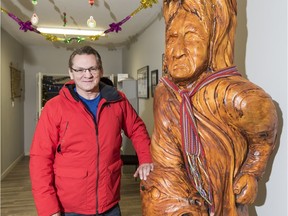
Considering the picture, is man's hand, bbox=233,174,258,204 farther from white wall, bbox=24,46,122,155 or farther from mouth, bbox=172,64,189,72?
white wall, bbox=24,46,122,155

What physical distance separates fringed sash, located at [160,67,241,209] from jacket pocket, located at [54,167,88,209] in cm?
59

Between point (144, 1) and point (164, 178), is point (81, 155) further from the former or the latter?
point (144, 1)

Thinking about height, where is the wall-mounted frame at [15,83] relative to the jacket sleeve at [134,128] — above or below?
above

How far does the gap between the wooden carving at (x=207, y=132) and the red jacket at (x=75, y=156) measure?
0.47m

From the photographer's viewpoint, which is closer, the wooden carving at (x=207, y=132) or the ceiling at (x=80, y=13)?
the wooden carving at (x=207, y=132)

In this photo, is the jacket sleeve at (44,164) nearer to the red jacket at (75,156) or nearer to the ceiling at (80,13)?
the red jacket at (75,156)

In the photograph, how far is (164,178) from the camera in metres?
0.83

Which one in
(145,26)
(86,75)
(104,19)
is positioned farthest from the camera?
(145,26)

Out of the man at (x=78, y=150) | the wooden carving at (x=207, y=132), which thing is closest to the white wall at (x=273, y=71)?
the wooden carving at (x=207, y=132)

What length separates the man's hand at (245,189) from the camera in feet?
2.64

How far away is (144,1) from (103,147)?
5.91ft

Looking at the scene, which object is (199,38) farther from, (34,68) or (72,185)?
(34,68)

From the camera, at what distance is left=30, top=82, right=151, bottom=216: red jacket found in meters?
1.26

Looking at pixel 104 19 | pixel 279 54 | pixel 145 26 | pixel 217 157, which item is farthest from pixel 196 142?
pixel 145 26
